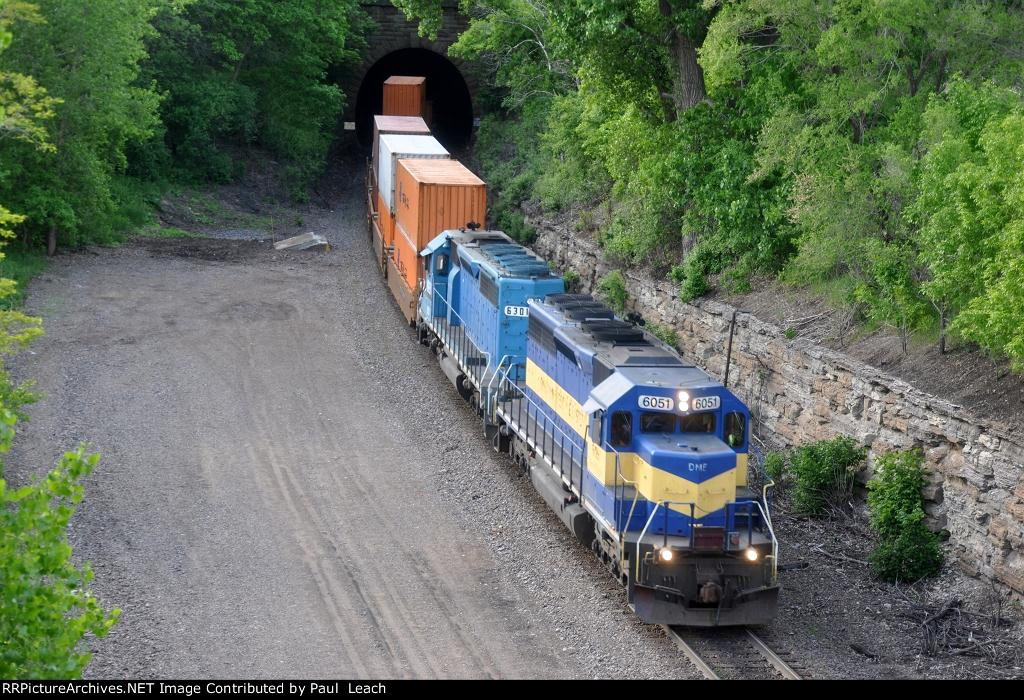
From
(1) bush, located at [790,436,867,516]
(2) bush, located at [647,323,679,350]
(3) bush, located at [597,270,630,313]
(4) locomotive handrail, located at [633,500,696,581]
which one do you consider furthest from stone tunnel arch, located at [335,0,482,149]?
(4) locomotive handrail, located at [633,500,696,581]

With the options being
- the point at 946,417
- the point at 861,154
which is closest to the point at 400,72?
the point at 861,154

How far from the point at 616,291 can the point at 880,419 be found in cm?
1116

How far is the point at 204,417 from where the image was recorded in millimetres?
22469

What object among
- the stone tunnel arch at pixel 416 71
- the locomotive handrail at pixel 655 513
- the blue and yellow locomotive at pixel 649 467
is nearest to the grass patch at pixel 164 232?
the stone tunnel arch at pixel 416 71

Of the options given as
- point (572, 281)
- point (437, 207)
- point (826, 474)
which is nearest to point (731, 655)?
point (826, 474)

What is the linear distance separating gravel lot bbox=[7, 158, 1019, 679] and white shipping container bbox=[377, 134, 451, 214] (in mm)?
5114

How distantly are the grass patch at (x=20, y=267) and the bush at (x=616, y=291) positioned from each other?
1516 cm

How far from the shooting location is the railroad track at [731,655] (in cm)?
1311

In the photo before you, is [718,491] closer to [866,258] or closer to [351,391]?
[866,258]

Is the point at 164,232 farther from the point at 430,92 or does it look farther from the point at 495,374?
the point at 430,92

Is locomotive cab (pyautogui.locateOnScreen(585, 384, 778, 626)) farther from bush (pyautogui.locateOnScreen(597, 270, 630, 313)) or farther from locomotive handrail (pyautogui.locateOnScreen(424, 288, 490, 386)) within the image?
bush (pyautogui.locateOnScreen(597, 270, 630, 313))

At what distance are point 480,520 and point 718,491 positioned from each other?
17.1 feet

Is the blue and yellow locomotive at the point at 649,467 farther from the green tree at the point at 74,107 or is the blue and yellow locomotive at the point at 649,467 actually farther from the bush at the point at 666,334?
the green tree at the point at 74,107
